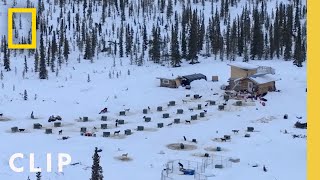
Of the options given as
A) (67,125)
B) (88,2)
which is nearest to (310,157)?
(67,125)

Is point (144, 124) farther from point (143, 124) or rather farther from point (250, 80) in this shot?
point (250, 80)

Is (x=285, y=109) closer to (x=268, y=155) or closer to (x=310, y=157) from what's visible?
(x=268, y=155)

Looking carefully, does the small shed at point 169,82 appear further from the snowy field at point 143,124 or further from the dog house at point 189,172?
the dog house at point 189,172

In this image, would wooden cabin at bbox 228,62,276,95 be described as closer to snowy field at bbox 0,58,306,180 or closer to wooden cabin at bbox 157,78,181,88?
A: snowy field at bbox 0,58,306,180

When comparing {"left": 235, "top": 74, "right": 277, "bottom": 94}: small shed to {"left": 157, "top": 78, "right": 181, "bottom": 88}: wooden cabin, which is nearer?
{"left": 235, "top": 74, "right": 277, "bottom": 94}: small shed

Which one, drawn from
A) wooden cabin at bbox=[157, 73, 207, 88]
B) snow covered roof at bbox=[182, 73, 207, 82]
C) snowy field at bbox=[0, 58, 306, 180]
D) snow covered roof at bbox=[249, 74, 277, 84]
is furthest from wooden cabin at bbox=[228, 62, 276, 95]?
wooden cabin at bbox=[157, 73, 207, 88]

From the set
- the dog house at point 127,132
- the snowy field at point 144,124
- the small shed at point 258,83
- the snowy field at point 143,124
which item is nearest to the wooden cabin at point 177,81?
the snowy field at point 144,124
